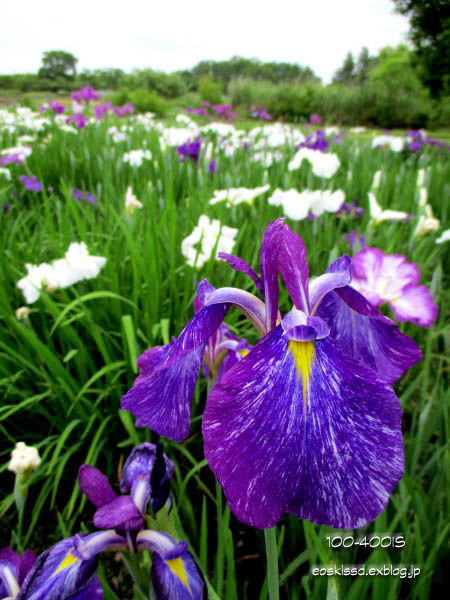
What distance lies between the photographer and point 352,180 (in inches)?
132

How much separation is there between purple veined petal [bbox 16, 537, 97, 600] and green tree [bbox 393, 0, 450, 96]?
34.9 feet

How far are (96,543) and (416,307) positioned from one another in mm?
1063

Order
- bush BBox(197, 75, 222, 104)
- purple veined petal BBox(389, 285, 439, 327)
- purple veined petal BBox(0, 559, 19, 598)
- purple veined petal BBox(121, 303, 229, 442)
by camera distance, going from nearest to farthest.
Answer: purple veined petal BBox(121, 303, 229, 442) → purple veined petal BBox(0, 559, 19, 598) → purple veined petal BBox(389, 285, 439, 327) → bush BBox(197, 75, 222, 104)

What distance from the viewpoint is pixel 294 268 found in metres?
0.46

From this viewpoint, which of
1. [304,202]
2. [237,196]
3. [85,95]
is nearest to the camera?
[304,202]

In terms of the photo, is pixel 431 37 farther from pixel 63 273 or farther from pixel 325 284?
pixel 325 284

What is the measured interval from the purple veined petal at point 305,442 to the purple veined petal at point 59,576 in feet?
1.09

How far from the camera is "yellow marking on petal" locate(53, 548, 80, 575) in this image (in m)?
0.58

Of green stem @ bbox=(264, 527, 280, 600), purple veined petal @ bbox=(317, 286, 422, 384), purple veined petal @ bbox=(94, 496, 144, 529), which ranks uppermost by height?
purple veined petal @ bbox=(317, 286, 422, 384)

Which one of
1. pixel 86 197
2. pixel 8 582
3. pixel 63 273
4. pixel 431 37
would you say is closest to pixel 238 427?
pixel 8 582

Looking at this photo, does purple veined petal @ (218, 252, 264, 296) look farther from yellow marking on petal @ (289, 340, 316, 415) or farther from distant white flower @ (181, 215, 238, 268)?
distant white flower @ (181, 215, 238, 268)

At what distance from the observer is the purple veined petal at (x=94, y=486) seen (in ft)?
2.02

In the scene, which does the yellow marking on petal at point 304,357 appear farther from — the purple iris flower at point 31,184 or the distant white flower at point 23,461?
the purple iris flower at point 31,184

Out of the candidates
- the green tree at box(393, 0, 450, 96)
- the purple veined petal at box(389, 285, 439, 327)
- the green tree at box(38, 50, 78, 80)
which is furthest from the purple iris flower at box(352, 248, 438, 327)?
the green tree at box(38, 50, 78, 80)
